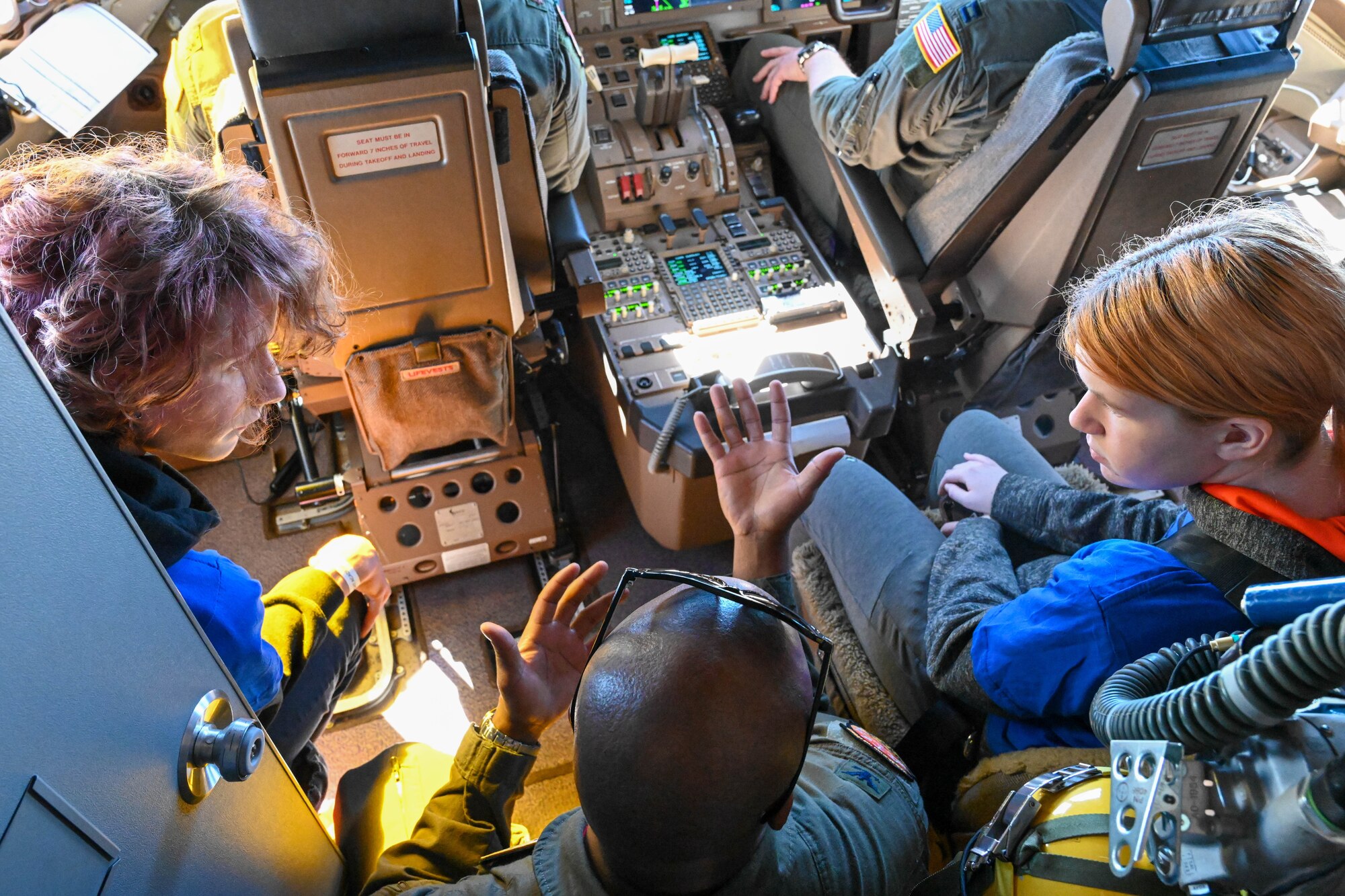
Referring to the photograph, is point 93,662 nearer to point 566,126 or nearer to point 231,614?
point 231,614

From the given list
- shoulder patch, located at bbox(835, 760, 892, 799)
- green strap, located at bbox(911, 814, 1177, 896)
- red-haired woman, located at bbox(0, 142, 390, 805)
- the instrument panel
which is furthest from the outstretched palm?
the instrument panel

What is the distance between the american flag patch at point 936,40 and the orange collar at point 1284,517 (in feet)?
4.02

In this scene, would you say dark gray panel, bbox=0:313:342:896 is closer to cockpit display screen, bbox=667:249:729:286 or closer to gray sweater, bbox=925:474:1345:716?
gray sweater, bbox=925:474:1345:716

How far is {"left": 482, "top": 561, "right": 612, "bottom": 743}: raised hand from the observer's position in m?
1.29

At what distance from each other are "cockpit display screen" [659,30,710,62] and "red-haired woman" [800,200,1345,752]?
1.99 meters

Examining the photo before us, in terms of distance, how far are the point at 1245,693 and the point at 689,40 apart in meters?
2.82

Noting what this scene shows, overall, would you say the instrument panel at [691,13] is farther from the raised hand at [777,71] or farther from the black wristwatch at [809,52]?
the black wristwatch at [809,52]

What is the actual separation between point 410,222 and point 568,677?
35.4 inches

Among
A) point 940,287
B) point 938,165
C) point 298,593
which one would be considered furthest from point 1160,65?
point 298,593

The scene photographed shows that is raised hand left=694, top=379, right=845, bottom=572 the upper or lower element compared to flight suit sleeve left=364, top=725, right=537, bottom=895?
upper

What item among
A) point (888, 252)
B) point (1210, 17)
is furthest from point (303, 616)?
point (1210, 17)

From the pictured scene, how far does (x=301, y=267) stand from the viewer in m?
1.33

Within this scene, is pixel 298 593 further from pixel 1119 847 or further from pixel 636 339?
pixel 1119 847

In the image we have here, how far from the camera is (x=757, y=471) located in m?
1.50
